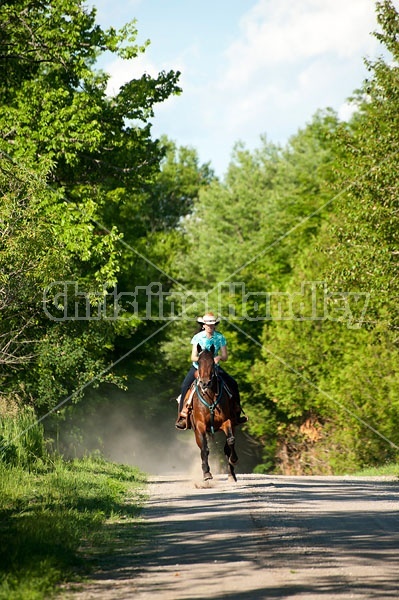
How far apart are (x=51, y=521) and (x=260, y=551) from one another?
114 inches

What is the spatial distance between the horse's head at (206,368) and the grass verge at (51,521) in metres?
2.33

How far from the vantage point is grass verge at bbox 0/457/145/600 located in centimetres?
912

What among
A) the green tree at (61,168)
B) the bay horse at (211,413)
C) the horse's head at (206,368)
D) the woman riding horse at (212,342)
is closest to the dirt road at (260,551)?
the horse's head at (206,368)

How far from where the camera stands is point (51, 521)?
39.7ft

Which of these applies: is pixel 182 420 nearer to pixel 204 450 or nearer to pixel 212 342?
pixel 204 450

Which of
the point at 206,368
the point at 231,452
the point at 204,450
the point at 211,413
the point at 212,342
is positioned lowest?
the point at 231,452

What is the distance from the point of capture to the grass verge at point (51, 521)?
9.12 meters

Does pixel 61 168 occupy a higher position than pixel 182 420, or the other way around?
pixel 61 168

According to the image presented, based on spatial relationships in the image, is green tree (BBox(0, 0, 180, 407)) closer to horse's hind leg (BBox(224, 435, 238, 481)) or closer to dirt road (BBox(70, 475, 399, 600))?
horse's hind leg (BBox(224, 435, 238, 481))

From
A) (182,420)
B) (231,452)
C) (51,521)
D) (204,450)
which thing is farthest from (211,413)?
(51,521)

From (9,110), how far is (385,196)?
38.6 ft

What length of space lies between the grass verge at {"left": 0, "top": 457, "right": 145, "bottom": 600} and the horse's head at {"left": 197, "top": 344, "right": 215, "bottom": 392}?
2332mm

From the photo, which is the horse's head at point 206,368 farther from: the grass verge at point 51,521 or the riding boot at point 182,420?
the grass verge at point 51,521

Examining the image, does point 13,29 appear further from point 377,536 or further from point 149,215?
point 149,215
